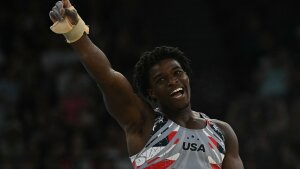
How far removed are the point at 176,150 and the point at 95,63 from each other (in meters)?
0.75

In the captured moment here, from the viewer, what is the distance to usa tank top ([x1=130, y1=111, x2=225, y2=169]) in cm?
505

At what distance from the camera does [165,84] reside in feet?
16.9

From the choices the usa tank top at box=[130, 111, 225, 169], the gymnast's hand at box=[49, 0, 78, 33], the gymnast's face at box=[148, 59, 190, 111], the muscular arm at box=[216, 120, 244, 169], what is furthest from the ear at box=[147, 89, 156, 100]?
the gymnast's hand at box=[49, 0, 78, 33]

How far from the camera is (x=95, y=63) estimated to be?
4965 millimetres

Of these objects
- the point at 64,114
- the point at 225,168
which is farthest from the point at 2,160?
the point at 225,168

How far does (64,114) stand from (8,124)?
76cm

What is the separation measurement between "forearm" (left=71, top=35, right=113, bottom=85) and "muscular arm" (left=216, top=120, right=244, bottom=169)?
38.4 inches

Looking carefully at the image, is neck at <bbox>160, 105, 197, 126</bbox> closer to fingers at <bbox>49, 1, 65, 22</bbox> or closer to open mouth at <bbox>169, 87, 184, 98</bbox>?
open mouth at <bbox>169, 87, 184, 98</bbox>

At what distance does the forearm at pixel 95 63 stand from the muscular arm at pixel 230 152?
38.4 inches

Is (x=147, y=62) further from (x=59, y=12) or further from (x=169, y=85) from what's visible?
(x=59, y=12)

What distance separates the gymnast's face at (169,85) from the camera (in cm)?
516

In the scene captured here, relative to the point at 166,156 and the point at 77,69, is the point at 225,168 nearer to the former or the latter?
the point at 166,156

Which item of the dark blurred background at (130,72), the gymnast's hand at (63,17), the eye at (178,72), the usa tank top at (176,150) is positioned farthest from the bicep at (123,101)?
the dark blurred background at (130,72)

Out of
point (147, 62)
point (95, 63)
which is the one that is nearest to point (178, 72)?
point (147, 62)
